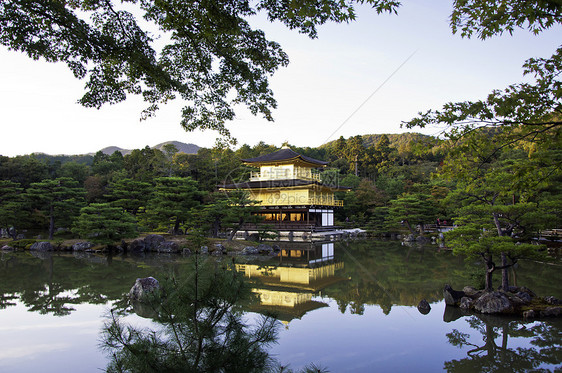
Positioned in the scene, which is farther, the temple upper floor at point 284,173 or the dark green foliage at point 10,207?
the temple upper floor at point 284,173

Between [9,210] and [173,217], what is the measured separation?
820cm

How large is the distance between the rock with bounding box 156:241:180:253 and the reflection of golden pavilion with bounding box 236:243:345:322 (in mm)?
5250

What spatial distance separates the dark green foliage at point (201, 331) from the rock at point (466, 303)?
19.5ft

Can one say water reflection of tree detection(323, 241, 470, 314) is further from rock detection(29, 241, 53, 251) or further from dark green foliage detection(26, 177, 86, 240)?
dark green foliage detection(26, 177, 86, 240)

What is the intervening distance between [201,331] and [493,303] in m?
6.40

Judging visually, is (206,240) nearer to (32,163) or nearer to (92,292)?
(92,292)

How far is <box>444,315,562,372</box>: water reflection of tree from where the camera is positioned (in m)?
4.50

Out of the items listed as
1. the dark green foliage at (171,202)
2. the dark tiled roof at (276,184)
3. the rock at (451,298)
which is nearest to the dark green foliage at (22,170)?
the dark green foliage at (171,202)

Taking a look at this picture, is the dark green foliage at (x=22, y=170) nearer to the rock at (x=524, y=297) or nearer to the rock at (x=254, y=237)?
the rock at (x=254, y=237)

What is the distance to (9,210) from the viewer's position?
18047 mm

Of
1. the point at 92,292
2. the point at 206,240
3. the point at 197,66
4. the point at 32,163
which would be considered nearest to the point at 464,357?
the point at 197,66

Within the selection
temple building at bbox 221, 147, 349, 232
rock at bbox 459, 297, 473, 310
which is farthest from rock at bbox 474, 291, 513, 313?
temple building at bbox 221, 147, 349, 232

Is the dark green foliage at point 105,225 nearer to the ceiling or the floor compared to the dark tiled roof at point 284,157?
nearer to the floor

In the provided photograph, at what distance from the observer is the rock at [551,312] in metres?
6.38
